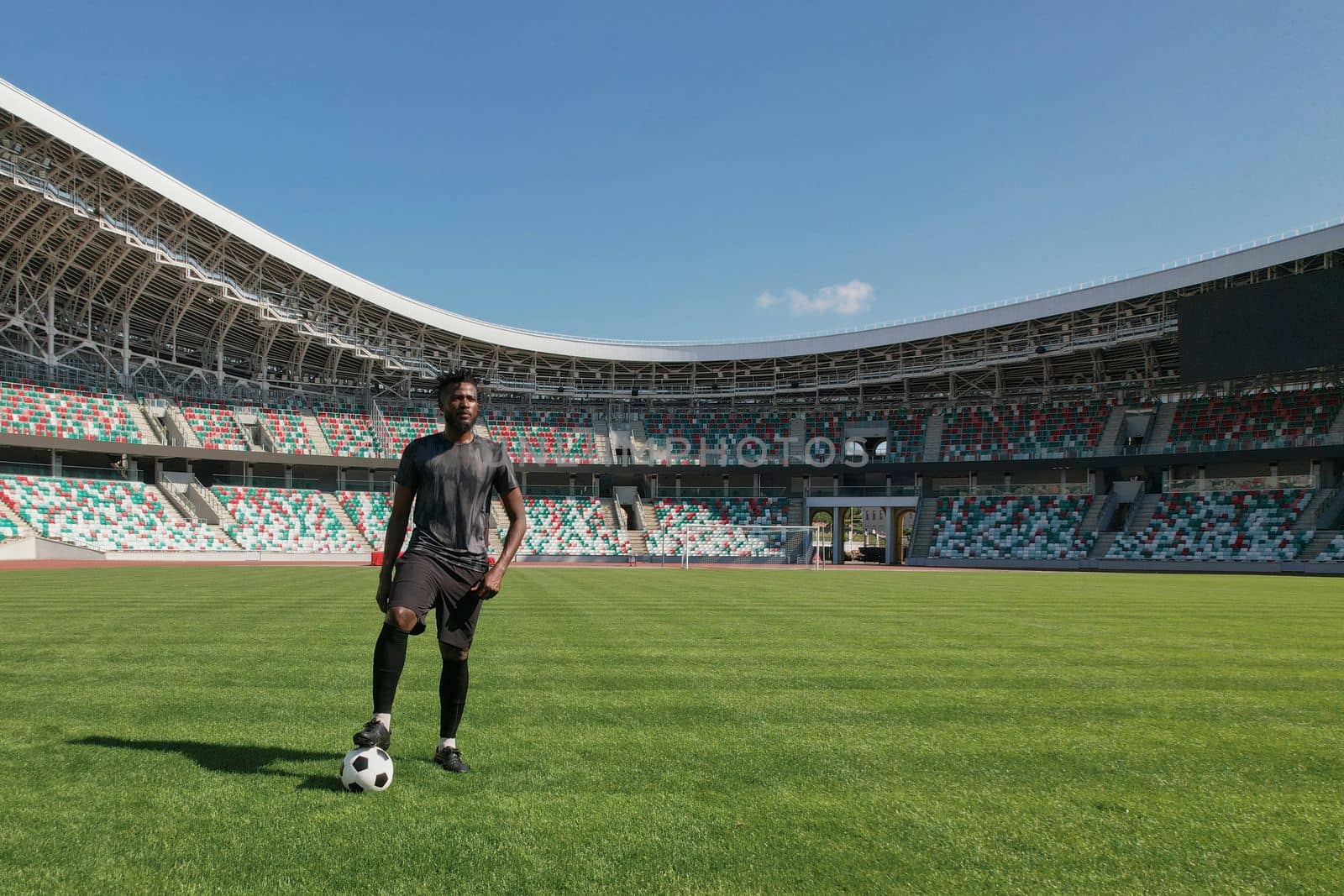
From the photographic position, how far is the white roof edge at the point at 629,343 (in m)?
29.1

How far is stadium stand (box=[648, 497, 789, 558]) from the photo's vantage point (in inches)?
1927

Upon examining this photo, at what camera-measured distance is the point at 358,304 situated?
43.5 m

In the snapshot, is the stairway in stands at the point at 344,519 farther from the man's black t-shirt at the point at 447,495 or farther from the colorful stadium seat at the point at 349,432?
the man's black t-shirt at the point at 447,495

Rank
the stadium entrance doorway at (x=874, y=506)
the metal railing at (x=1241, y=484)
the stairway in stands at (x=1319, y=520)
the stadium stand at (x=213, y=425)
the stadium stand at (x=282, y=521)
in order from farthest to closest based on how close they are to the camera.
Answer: the stadium entrance doorway at (x=874, y=506), the stadium stand at (x=213, y=425), the stadium stand at (x=282, y=521), the metal railing at (x=1241, y=484), the stairway in stands at (x=1319, y=520)

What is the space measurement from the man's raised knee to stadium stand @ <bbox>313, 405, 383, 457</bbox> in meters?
46.6

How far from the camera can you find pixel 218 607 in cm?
1371

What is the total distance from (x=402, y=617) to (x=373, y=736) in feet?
2.08

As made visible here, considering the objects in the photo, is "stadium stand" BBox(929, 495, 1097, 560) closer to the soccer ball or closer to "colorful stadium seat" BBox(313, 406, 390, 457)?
"colorful stadium seat" BBox(313, 406, 390, 457)

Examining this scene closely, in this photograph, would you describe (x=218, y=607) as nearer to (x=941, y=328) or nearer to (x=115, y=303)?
(x=115, y=303)

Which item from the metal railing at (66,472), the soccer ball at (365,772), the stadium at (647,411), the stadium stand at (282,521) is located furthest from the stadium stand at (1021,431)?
the soccer ball at (365,772)

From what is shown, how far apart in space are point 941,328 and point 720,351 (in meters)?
13.9

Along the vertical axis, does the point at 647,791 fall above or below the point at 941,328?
below

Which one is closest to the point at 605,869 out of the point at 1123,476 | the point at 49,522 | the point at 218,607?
the point at 218,607

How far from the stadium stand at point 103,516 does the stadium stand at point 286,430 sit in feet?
23.0
